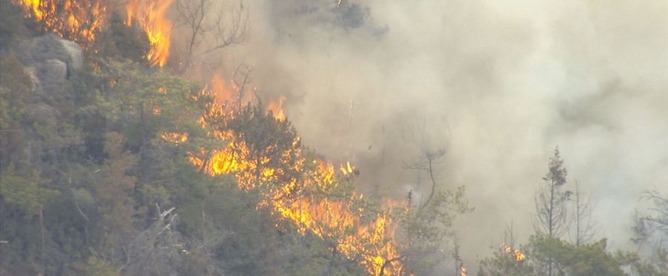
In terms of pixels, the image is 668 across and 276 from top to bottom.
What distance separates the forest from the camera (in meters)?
21.9

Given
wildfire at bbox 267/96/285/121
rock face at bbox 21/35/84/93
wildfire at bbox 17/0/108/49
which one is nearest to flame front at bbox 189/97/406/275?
rock face at bbox 21/35/84/93

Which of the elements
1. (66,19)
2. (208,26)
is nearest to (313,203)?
(66,19)

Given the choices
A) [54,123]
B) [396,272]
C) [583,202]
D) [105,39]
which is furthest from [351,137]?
[54,123]

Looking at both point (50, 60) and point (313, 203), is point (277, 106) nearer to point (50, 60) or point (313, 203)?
point (313, 203)

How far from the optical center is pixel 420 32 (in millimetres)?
45281

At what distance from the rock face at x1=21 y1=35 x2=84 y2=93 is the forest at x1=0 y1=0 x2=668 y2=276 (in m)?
0.03

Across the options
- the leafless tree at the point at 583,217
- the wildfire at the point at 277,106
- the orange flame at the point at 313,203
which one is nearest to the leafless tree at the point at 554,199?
the leafless tree at the point at 583,217

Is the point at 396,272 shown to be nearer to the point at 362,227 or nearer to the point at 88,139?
the point at 362,227

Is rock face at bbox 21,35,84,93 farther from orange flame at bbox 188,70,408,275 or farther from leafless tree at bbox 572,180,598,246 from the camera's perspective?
leafless tree at bbox 572,180,598,246

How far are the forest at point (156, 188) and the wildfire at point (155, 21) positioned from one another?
2.96 meters

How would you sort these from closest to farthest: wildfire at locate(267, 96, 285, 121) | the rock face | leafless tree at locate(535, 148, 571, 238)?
1. the rock face
2. leafless tree at locate(535, 148, 571, 238)
3. wildfire at locate(267, 96, 285, 121)

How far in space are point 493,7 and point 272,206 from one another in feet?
73.4

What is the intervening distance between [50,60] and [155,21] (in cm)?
1212

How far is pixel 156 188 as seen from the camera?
24.1 m
